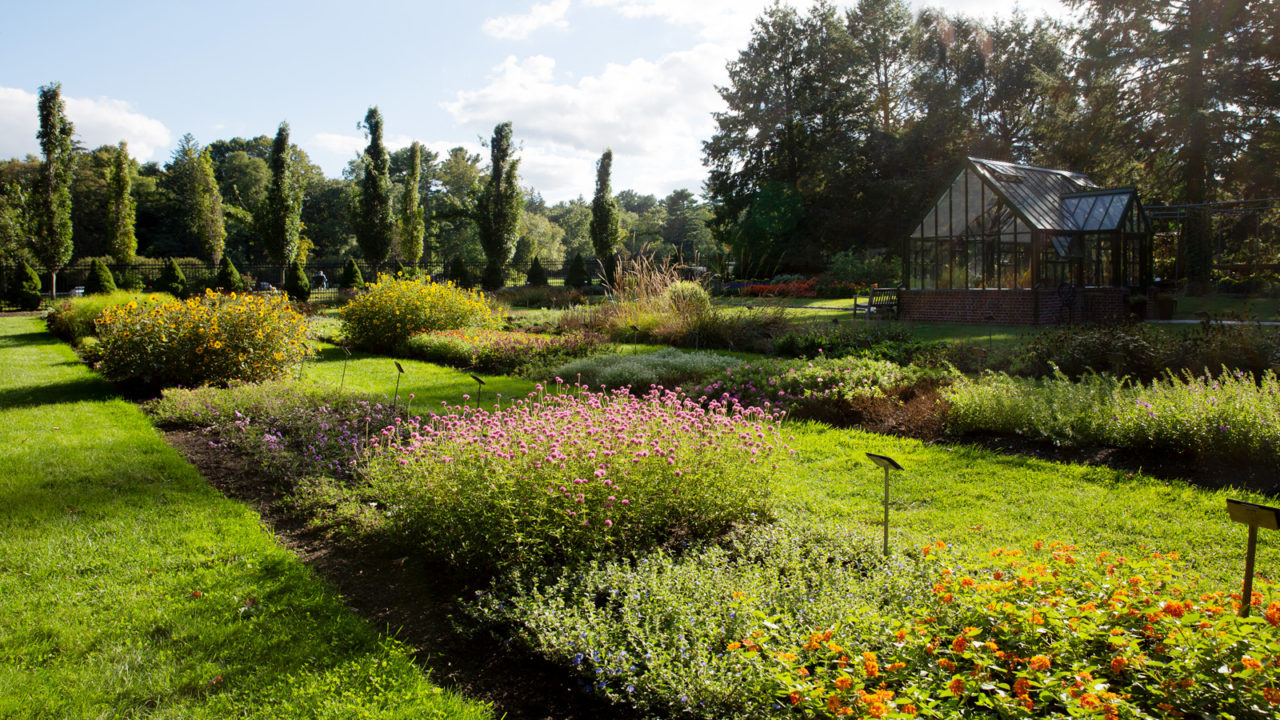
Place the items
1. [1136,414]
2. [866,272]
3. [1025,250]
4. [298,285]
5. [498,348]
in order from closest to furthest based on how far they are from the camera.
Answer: [1136,414] → [498,348] → [1025,250] → [298,285] → [866,272]

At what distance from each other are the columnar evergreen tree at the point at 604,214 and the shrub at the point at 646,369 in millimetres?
20316

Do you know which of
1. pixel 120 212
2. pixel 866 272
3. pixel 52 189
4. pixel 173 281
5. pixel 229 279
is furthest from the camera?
pixel 866 272

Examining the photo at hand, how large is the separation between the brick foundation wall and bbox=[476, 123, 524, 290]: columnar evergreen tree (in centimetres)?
1539

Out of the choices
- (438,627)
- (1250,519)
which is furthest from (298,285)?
(1250,519)

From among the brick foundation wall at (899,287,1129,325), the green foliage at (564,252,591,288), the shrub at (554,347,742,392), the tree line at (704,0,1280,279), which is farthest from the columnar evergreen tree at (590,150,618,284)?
the shrub at (554,347,742,392)

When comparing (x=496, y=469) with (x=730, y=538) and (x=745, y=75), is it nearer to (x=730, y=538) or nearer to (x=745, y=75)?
(x=730, y=538)

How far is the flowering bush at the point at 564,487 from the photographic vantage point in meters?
3.24

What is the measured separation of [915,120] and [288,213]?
1021 inches

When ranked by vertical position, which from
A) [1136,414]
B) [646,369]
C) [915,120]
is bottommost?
[1136,414]

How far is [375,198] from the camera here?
2489cm

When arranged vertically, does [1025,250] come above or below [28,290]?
above

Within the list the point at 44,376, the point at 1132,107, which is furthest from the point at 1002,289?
the point at 44,376

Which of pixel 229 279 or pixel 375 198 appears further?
pixel 375 198

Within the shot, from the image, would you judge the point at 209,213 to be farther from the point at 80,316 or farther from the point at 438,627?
the point at 438,627
